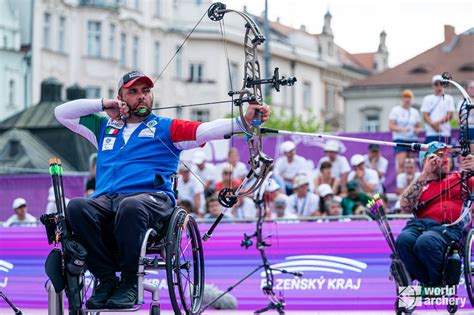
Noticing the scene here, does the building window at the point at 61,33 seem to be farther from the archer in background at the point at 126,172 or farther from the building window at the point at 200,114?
the archer in background at the point at 126,172

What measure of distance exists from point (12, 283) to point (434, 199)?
5.36 metres

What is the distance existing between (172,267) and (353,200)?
606 cm

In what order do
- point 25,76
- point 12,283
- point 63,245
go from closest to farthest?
point 63,245 → point 12,283 → point 25,76

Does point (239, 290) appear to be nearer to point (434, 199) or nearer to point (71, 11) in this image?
point (434, 199)

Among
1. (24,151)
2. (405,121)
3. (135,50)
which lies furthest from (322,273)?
(135,50)

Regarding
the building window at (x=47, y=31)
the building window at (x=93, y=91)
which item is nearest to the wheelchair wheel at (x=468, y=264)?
the building window at (x=47, y=31)

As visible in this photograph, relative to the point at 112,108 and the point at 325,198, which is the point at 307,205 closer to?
the point at 325,198

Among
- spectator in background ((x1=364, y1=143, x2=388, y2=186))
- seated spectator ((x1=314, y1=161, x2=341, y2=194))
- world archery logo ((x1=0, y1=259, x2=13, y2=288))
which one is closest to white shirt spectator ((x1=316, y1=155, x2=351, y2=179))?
seated spectator ((x1=314, y1=161, x2=341, y2=194))

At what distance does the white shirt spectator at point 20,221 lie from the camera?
46.1 feet

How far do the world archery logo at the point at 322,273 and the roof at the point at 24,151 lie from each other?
63.8 feet

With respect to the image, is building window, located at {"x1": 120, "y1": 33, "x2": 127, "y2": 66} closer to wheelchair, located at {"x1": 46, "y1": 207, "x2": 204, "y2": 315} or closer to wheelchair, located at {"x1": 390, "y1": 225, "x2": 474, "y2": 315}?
→ wheelchair, located at {"x1": 390, "y1": 225, "x2": 474, "y2": 315}

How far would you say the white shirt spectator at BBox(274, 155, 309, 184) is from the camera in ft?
50.1

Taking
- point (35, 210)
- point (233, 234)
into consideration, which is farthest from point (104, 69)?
point (233, 234)

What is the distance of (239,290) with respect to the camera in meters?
12.3
